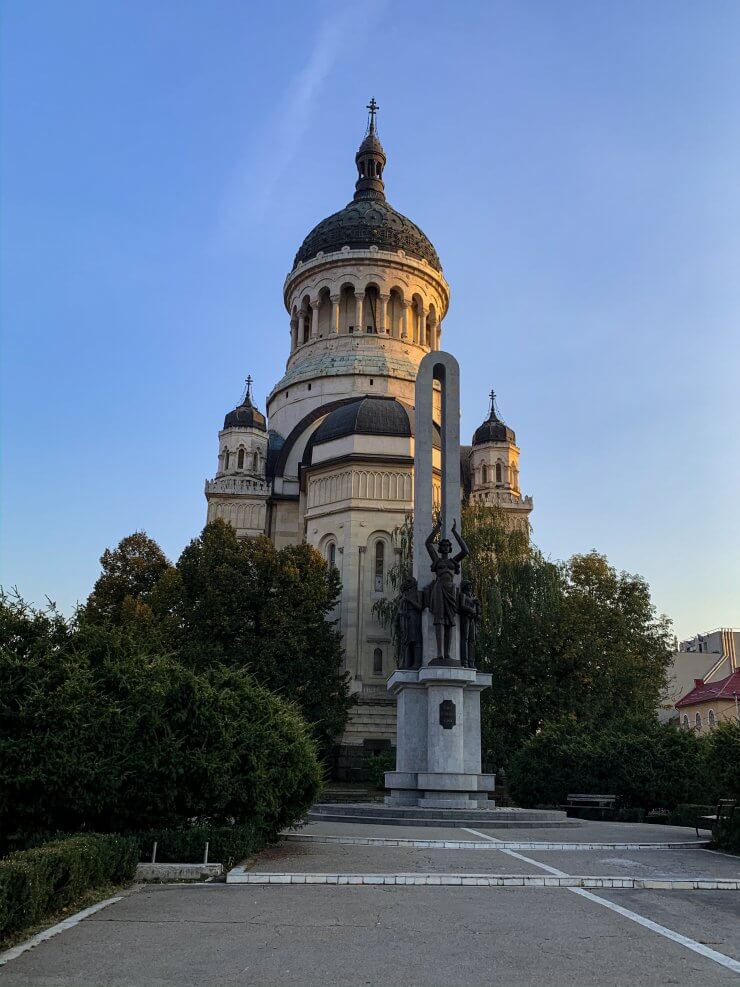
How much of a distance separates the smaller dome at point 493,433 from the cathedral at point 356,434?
8 centimetres

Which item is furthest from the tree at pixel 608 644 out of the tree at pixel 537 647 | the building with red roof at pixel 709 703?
the building with red roof at pixel 709 703

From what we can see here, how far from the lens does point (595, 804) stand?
20.7m

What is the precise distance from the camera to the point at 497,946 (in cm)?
650

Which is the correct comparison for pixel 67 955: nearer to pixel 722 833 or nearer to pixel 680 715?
pixel 722 833

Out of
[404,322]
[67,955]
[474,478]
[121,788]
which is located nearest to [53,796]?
[121,788]

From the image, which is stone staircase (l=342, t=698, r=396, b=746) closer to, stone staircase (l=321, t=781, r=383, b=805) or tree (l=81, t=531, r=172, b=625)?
stone staircase (l=321, t=781, r=383, b=805)

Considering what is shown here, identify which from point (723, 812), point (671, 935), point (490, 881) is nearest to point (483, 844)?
point (723, 812)

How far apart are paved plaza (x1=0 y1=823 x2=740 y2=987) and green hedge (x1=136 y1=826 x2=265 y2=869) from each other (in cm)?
26

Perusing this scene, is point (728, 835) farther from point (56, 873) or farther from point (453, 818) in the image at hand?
point (56, 873)

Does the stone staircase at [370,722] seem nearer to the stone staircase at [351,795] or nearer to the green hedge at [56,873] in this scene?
the stone staircase at [351,795]

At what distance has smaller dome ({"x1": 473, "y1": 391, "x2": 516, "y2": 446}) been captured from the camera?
52.3m

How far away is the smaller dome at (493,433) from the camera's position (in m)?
52.3

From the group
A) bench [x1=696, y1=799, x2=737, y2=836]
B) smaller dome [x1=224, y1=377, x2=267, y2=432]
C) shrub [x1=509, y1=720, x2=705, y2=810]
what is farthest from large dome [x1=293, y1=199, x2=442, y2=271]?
bench [x1=696, y1=799, x2=737, y2=836]

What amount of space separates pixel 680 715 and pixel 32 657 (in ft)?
167
